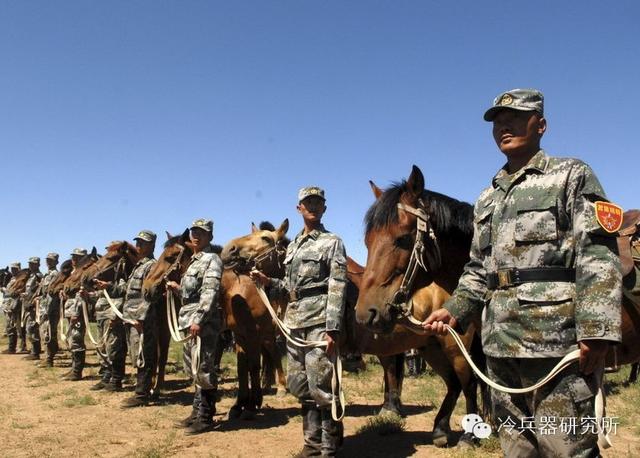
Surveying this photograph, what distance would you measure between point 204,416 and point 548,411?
17.6ft

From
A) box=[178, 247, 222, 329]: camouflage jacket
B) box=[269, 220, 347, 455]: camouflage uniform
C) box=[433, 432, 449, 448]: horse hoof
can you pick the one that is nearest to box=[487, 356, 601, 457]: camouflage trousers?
box=[269, 220, 347, 455]: camouflage uniform

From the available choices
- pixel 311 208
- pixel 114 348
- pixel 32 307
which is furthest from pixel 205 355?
pixel 32 307

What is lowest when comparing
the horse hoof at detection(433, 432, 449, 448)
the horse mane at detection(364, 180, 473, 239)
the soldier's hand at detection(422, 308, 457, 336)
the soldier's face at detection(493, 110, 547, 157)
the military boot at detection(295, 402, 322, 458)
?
the horse hoof at detection(433, 432, 449, 448)

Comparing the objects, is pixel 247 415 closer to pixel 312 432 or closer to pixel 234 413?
pixel 234 413

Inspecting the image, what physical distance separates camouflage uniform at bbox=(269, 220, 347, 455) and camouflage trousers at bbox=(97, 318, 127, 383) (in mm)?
5722

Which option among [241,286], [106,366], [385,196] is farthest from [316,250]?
[106,366]

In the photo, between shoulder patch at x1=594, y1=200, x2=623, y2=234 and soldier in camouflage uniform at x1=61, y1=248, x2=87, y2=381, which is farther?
soldier in camouflage uniform at x1=61, y1=248, x2=87, y2=381

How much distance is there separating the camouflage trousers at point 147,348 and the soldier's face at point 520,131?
7.20m

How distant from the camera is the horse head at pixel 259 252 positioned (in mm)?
6988

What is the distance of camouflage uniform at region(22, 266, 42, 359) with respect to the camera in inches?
614

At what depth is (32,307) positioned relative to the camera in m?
15.8

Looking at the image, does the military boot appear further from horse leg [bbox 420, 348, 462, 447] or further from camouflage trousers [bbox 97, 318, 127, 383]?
camouflage trousers [bbox 97, 318, 127, 383]

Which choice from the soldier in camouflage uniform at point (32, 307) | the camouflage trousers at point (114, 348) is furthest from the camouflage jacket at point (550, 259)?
the soldier in camouflage uniform at point (32, 307)

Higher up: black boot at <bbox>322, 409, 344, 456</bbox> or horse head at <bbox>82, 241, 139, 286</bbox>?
horse head at <bbox>82, 241, 139, 286</bbox>
